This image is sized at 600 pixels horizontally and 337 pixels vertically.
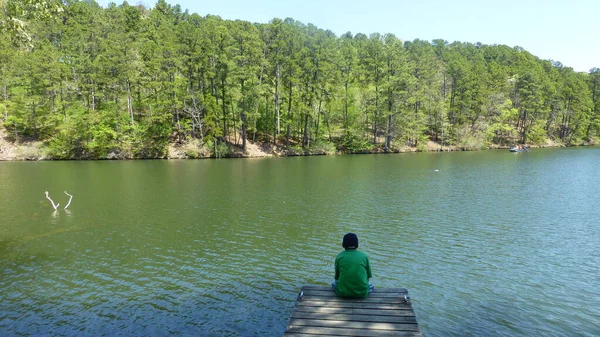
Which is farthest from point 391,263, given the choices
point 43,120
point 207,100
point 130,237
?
point 43,120

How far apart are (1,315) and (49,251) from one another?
231 inches

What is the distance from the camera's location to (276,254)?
47.9 ft

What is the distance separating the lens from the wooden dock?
638 cm

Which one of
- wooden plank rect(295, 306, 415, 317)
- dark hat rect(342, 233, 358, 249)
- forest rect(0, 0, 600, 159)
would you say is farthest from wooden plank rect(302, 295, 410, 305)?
forest rect(0, 0, 600, 159)

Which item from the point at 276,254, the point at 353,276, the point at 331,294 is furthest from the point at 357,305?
the point at 276,254

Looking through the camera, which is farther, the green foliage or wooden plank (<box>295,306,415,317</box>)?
the green foliage

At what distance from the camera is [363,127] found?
70.1 metres

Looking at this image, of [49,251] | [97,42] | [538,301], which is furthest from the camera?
[97,42]

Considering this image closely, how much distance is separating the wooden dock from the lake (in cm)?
190

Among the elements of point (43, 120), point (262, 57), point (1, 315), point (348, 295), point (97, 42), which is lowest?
point (1, 315)

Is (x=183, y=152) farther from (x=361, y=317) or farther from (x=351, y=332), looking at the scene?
(x=351, y=332)

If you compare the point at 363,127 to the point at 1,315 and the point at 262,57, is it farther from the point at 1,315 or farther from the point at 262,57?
the point at 1,315

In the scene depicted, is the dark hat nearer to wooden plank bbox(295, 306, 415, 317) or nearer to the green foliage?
wooden plank bbox(295, 306, 415, 317)

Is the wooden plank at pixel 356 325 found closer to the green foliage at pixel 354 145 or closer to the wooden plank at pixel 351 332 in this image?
the wooden plank at pixel 351 332
